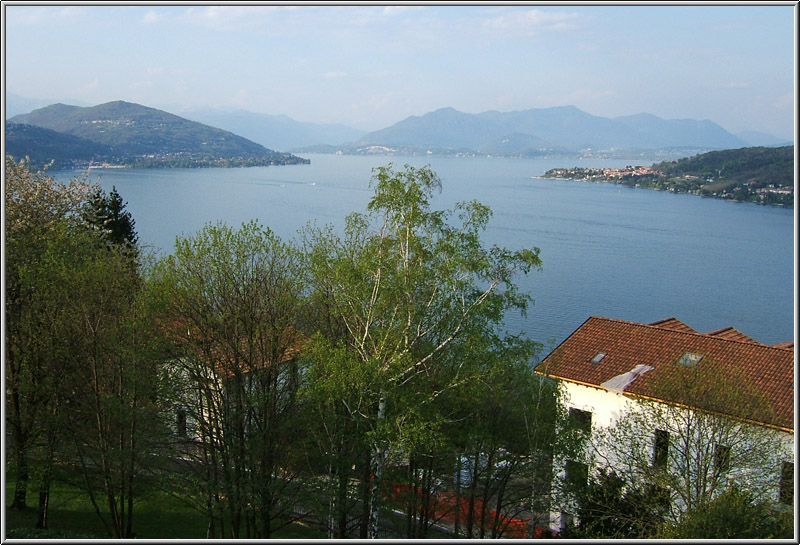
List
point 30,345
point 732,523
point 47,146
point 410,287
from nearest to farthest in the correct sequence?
point 732,523
point 410,287
point 30,345
point 47,146

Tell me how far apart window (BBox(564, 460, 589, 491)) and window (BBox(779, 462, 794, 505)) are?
10.0ft

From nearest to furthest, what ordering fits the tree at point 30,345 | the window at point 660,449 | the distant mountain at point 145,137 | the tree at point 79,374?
the tree at point 79,374 → the tree at point 30,345 → the window at point 660,449 → the distant mountain at point 145,137

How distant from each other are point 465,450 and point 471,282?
8.70 ft

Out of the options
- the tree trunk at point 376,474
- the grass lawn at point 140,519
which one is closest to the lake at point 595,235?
the tree trunk at point 376,474

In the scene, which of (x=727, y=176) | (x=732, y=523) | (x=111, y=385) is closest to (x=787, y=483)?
(x=732, y=523)

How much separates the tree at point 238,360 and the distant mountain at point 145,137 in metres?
106

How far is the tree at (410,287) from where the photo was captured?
10.4 meters

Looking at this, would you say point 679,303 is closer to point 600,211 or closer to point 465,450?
point 465,450

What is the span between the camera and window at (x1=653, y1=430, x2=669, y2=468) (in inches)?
456

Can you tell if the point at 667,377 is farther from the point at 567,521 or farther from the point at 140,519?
the point at 140,519

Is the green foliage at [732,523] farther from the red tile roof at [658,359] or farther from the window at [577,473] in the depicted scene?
the window at [577,473]

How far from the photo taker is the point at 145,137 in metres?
141

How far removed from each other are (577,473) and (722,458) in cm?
255

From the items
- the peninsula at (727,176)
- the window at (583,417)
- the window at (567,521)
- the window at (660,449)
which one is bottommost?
the window at (567,521)
